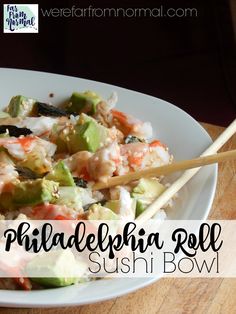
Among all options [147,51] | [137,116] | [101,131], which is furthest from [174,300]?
[147,51]

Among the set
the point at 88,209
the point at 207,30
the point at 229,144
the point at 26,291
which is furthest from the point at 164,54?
the point at 26,291

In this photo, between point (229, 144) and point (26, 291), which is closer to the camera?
point (26, 291)

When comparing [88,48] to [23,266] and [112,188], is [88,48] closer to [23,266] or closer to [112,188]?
[112,188]

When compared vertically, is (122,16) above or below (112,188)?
above

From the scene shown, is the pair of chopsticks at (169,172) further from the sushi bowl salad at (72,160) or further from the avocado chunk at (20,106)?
the avocado chunk at (20,106)

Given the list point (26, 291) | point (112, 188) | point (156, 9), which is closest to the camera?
point (26, 291)

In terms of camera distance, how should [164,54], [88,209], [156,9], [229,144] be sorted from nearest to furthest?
[88,209] < [229,144] < [156,9] < [164,54]
